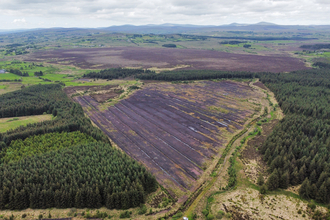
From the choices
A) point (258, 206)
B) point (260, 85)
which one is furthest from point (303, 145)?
point (260, 85)

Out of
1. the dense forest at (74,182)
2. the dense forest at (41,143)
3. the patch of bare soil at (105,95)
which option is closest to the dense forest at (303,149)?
the dense forest at (74,182)

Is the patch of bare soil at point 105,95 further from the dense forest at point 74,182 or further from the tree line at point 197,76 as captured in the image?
the dense forest at point 74,182

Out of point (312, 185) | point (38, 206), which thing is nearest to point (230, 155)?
point (312, 185)

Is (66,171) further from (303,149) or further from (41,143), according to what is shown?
(303,149)

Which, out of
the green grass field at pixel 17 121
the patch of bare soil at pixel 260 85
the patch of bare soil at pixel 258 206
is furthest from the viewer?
the patch of bare soil at pixel 260 85

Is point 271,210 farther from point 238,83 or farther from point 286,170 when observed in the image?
point 238,83
